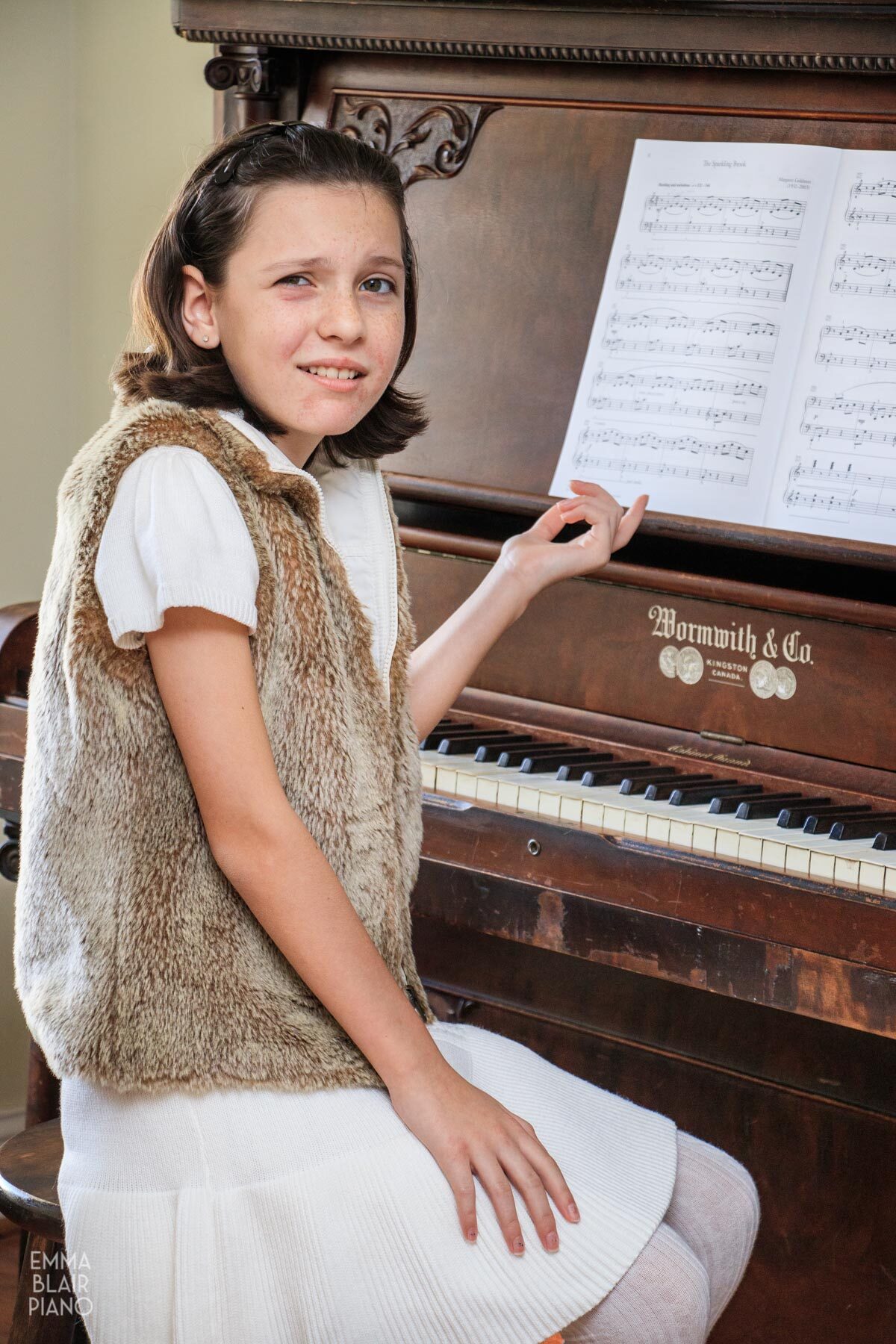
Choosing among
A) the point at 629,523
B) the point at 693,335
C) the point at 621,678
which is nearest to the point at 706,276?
the point at 693,335

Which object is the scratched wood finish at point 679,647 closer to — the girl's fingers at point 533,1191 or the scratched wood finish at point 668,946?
the scratched wood finish at point 668,946

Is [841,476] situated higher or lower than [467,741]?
higher

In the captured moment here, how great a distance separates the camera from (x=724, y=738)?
1915 mm

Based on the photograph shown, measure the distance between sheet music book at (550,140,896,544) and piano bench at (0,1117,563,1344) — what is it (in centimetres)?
111

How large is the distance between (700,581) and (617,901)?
53cm

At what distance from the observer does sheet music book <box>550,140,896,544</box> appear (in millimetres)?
1895

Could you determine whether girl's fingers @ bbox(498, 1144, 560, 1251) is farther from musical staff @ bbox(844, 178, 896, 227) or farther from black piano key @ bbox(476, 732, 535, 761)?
musical staff @ bbox(844, 178, 896, 227)

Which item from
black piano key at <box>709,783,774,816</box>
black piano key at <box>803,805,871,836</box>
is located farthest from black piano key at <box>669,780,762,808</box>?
black piano key at <box>803,805,871,836</box>

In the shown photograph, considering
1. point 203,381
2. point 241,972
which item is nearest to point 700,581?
point 203,381

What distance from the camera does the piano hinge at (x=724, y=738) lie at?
1.90m

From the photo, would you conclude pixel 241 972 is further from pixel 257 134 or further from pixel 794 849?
pixel 257 134

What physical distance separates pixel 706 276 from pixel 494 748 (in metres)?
0.72

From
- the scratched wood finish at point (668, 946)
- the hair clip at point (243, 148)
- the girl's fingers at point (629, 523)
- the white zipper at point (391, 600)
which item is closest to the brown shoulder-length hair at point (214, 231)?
the hair clip at point (243, 148)

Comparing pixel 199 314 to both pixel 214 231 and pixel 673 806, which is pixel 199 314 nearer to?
pixel 214 231
